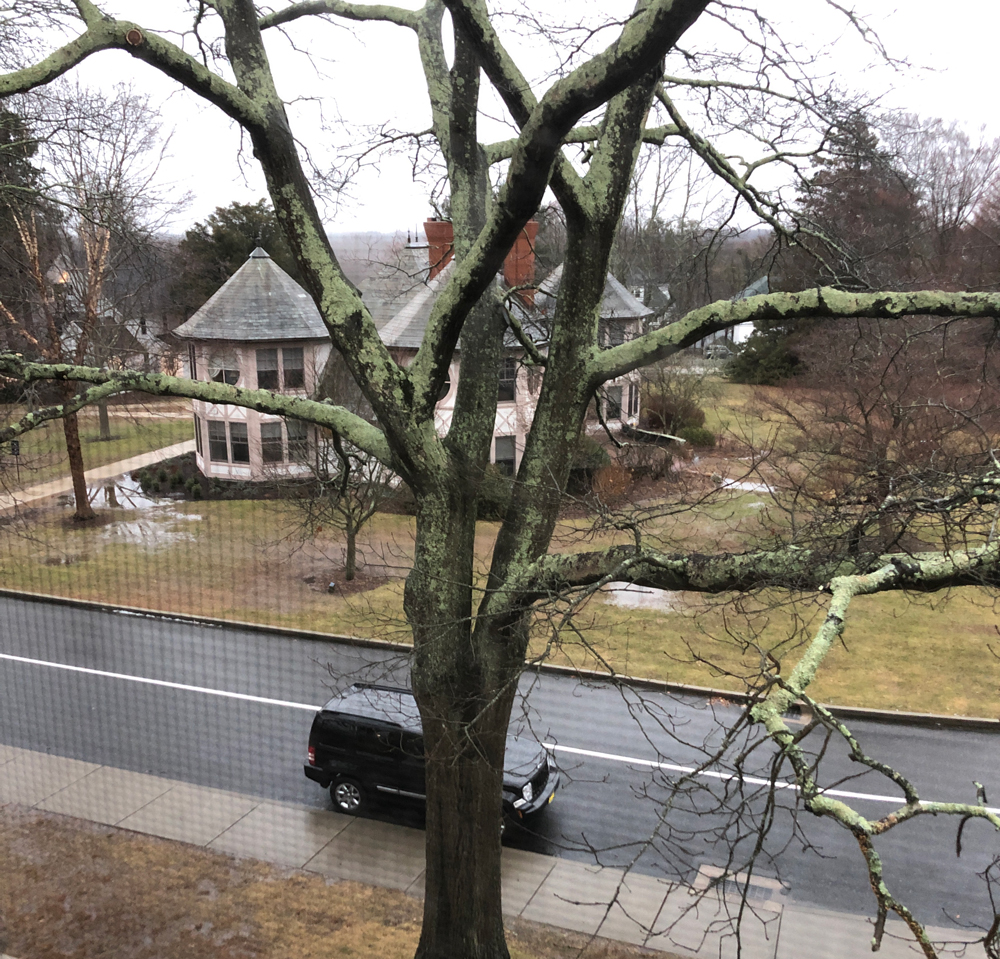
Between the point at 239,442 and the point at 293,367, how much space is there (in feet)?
7.22

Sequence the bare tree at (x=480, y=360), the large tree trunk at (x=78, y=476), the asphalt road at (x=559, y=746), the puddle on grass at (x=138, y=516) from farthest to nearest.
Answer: the large tree trunk at (x=78, y=476) → the puddle on grass at (x=138, y=516) → the asphalt road at (x=559, y=746) → the bare tree at (x=480, y=360)

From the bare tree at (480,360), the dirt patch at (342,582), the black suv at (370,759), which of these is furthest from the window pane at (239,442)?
the bare tree at (480,360)

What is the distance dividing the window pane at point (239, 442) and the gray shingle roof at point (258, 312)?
208 centimetres

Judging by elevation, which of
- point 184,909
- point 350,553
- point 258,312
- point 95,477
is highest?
point 258,312

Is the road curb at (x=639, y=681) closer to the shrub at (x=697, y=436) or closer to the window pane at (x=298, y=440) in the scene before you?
the window pane at (x=298, y=440)

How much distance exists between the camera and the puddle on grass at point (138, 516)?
16.8 metres

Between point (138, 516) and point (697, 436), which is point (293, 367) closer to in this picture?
point (138, 516)

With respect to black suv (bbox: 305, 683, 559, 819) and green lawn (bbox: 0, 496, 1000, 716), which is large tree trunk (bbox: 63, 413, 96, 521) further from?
black suv (bbox: 305, 683, 559, 819)

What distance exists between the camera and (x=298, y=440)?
15258 mm

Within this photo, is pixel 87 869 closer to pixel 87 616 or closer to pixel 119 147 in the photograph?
pixel 87 616

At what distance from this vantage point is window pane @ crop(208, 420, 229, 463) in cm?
2031

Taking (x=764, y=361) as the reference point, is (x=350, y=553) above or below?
below

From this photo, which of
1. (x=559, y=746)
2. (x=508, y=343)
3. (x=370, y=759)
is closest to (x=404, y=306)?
(x=508, y=343)

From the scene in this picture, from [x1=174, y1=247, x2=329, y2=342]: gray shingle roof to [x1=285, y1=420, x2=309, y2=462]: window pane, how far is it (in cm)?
337
